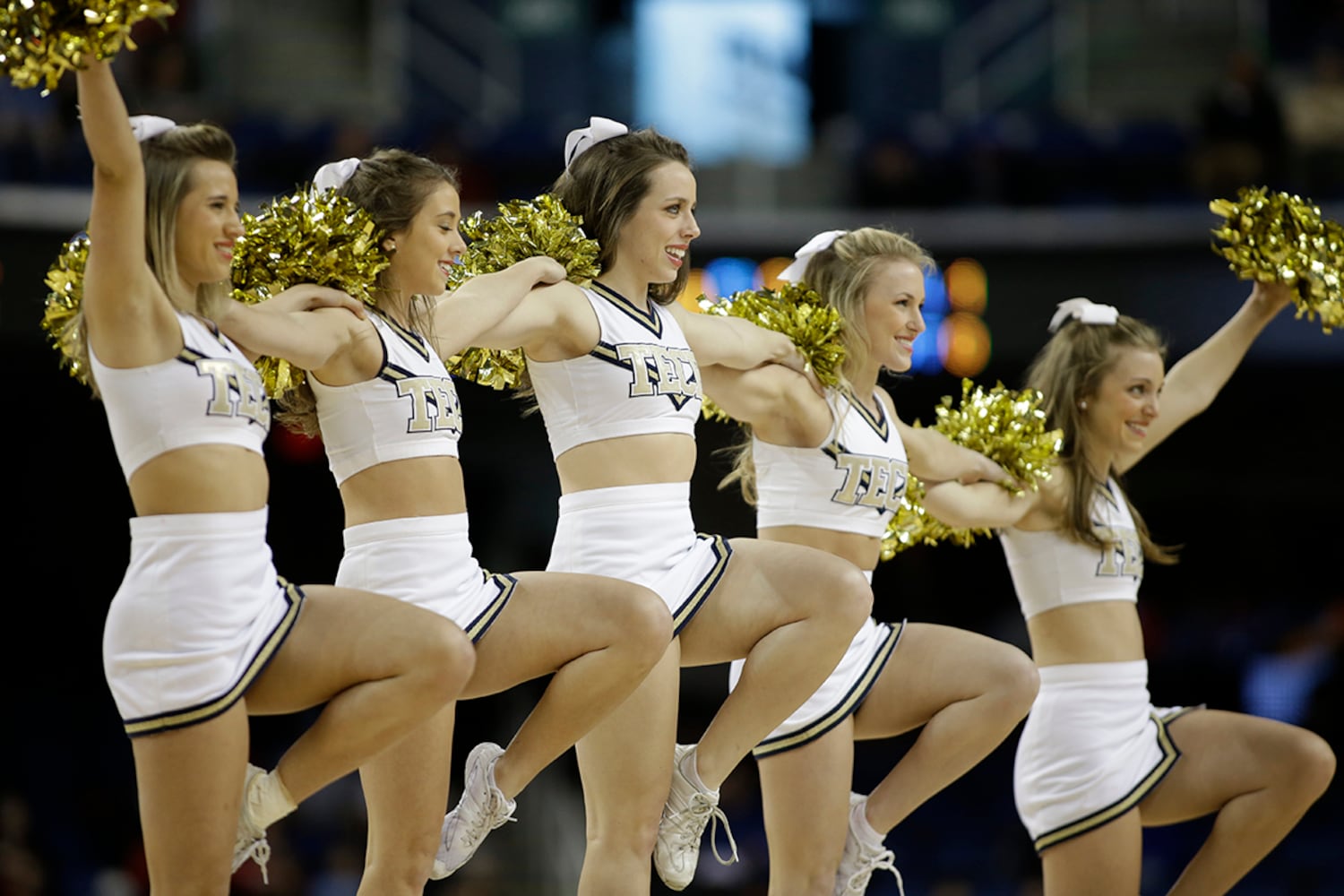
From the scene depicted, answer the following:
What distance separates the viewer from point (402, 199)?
388 cm

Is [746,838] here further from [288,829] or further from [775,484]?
[775,484]

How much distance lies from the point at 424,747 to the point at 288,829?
6.18 meters

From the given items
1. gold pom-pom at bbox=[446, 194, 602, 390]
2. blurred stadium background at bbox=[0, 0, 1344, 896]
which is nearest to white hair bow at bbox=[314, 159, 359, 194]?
gold pom-pom at bbox=[446, 194, 602, 390]

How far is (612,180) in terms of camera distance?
4.23m

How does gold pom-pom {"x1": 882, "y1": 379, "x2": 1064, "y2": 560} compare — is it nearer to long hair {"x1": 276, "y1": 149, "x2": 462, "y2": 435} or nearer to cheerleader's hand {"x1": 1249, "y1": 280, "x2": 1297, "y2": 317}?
cheerleader's hand {"x1": 1249, "y1": 280, "x2": 1297, "y2": 317}

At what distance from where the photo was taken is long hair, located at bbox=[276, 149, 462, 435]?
383 cm

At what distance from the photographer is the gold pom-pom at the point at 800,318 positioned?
457 centimetres

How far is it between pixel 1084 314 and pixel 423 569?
8.86ft

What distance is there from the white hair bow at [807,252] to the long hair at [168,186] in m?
1.97

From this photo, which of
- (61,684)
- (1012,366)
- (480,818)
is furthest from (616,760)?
(61,684)

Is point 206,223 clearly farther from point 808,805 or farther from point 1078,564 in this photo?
point 1078,564

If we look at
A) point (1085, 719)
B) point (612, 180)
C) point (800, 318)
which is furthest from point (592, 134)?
point (1085, 719)

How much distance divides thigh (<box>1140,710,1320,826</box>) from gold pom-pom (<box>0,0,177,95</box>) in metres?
3.62

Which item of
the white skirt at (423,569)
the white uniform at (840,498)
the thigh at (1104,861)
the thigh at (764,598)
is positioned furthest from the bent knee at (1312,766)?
the white skirt at (423,569)
